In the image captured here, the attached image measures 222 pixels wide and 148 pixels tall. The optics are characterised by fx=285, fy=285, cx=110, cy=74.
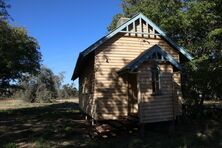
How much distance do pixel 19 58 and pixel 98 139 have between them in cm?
2021

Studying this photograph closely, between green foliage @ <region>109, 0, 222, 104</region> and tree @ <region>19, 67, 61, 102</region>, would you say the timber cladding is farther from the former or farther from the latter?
tree @ <region>19, 67, 61, 102</region>

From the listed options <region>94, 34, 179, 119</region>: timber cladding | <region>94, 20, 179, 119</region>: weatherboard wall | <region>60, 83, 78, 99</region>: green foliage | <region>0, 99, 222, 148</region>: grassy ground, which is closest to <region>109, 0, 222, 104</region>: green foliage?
<region>0, 99, 222, 148</region>: grassy ground

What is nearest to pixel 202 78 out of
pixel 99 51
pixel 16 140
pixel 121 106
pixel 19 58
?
pixel 121 106

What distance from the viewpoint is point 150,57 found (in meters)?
15.3

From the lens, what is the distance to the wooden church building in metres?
15.2

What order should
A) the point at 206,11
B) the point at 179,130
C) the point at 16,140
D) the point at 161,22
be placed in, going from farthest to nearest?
the point at 161,22, the point at 206,11, the point at 179,130, the point at 16,140

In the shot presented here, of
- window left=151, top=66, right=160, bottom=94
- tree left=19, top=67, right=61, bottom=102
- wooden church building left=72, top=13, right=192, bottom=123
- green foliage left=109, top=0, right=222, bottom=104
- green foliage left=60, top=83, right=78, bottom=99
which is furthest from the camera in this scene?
green foliage left=60, top=83, right=78, bottom=99

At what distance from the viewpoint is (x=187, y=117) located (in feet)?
63.0

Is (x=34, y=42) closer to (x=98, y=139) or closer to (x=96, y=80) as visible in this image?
(x=96, y=80)

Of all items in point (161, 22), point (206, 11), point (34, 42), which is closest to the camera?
point (206, 11)

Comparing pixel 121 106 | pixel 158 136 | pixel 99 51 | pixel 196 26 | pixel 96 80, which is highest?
pixel 196 26

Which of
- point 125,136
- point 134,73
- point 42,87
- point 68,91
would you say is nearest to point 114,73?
point 134,73

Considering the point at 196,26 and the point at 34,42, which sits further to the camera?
the point at 34,42

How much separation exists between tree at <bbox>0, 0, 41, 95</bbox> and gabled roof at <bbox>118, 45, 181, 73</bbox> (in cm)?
1656
